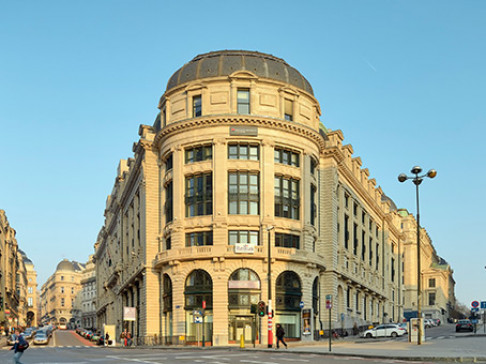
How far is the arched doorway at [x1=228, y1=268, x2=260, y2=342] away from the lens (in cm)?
5631

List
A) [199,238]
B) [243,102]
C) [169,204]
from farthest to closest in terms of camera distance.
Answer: [169,204] < [243,102] < [199,238]

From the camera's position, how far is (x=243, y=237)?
57.9 metres

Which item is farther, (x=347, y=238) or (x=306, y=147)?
(x=347, y=238)

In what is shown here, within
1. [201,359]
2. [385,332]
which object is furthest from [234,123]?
[201,359]

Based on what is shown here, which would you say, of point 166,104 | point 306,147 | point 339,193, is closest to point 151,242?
point 166,104

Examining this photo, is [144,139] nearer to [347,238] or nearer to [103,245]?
[347,238]

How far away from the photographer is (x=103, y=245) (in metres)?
129

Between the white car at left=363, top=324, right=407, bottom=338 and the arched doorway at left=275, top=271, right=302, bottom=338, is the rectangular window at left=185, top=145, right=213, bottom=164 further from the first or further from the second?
Answer: the white car at left=363, top=324, right=407, bottom=338

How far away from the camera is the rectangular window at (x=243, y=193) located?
58.2 meters

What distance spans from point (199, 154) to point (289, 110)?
976 centimetres

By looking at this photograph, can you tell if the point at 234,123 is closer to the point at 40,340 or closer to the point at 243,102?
the point at 243,102

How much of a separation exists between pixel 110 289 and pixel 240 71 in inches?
2429

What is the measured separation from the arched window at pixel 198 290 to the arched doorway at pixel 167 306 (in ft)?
9.06

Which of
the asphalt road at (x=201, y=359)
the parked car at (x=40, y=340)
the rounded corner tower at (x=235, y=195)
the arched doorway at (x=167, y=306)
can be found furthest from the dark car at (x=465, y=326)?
the parked car at (x=40, y=340)
